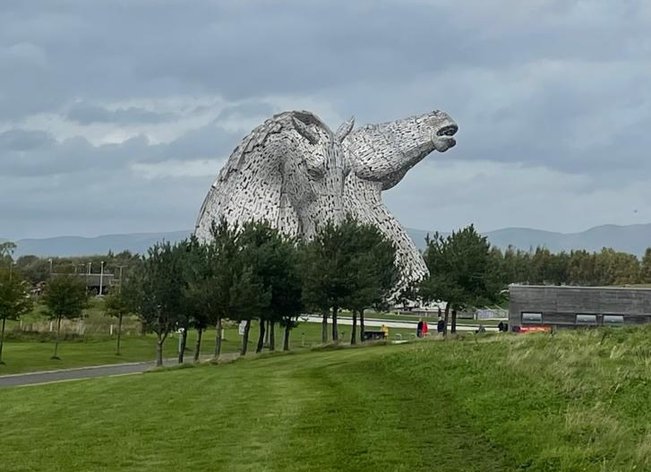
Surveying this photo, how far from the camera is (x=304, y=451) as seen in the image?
11836mm

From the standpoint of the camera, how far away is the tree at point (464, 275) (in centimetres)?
4631

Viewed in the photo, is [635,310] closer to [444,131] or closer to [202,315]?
[202,315]

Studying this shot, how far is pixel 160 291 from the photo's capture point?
39.6 metres

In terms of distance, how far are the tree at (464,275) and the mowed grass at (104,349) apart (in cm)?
585

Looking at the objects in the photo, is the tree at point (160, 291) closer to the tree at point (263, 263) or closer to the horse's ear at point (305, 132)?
the tree at point (263, 263)

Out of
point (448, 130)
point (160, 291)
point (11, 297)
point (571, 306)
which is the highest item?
point (448, 130)

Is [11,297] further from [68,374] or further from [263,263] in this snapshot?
[263,263]

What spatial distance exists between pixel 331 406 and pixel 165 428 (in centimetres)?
292

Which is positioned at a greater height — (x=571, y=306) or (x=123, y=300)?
(x=571, y=306)

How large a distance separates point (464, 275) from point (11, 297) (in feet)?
71.2

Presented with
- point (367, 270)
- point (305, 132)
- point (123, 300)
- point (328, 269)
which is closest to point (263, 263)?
point (328, 269)

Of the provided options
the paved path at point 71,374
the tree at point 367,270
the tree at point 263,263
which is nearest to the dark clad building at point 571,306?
the tree at point 367,270

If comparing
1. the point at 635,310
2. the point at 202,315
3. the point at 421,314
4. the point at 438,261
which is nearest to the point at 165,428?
the point at 202,315

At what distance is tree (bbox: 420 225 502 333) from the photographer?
46.3 metres
